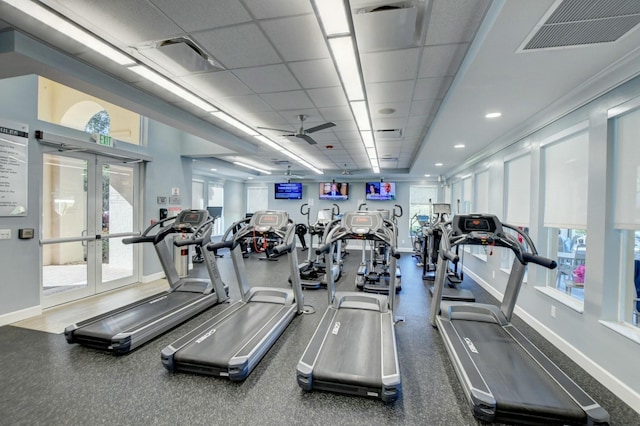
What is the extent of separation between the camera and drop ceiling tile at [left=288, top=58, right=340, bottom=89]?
304 centimetres

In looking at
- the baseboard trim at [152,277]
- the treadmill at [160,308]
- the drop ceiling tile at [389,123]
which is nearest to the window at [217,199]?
the baseboard trim at [152,277]

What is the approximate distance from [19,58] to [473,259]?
7916mm

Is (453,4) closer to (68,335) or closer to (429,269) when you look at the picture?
(68,335)

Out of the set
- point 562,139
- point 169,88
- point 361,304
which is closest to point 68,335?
point 169,88

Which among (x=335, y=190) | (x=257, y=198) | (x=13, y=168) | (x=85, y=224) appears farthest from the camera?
(x=257, y=198)

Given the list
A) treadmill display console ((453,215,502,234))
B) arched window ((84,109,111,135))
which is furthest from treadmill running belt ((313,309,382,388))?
arched window ((84,109,111,135))

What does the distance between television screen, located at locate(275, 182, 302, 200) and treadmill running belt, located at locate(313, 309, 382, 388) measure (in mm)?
8399

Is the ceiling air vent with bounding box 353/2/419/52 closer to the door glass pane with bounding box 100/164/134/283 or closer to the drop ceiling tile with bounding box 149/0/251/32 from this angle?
the drop ceiling tile with bounding box 149/0/251/32

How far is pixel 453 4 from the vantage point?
2.08 metres

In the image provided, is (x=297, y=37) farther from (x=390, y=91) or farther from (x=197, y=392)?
(x=197, y=392)

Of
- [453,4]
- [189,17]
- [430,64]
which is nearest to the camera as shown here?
[453,4]

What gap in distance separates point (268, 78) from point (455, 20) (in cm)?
202

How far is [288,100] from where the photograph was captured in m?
4.04

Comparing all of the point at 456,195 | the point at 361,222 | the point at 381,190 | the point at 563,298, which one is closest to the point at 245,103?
the point at 361,222
